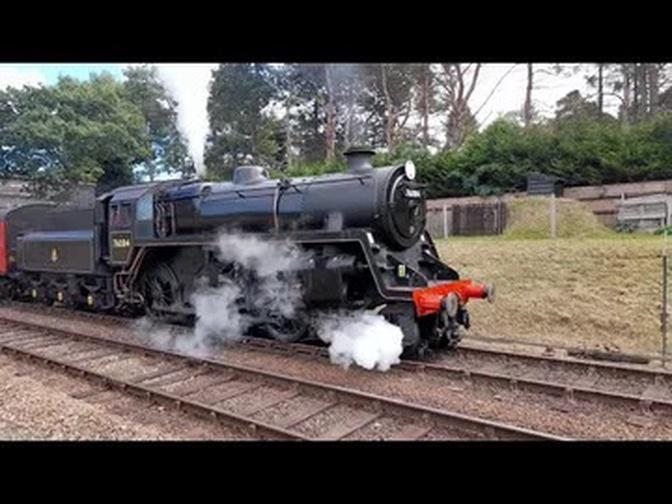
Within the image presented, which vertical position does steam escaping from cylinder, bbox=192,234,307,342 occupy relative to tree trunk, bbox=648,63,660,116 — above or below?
below

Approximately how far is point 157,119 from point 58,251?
23.7 metres

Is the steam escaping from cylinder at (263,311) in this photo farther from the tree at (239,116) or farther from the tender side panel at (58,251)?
the tree at (239,116)

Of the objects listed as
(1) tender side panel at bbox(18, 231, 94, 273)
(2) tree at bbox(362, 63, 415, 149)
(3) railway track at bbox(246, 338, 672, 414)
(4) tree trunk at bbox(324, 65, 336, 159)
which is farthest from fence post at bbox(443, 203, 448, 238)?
(1) tender side panel at bbox(18, 231, 94, 273)

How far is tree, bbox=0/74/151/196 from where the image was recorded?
25250mm

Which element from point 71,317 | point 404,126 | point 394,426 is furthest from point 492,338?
point 404,126

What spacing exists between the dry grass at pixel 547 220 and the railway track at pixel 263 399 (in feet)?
39.1

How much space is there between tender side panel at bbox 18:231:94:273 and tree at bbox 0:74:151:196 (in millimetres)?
10376

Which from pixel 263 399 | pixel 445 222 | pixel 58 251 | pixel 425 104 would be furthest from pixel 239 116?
pixel 263 399

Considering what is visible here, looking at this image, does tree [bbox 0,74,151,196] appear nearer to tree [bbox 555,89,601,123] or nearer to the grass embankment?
the grass embankment

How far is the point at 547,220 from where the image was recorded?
56.4 feet

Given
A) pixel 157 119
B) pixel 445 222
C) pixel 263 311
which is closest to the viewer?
pixel 263 311

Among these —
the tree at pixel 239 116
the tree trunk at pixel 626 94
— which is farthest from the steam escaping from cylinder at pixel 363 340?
the tree trunk at pixel 626 94

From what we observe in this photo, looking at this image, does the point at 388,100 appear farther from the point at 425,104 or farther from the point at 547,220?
the point at 547,220

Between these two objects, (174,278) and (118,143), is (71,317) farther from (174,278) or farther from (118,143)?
(118,143)
